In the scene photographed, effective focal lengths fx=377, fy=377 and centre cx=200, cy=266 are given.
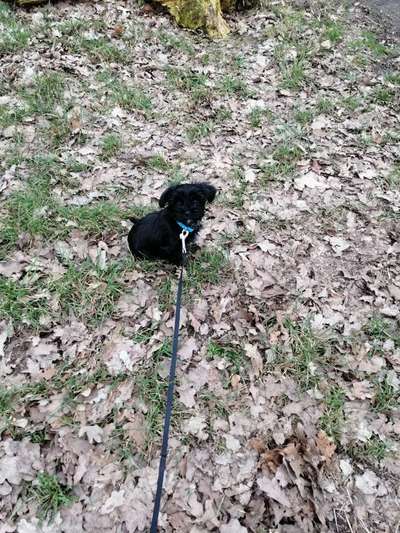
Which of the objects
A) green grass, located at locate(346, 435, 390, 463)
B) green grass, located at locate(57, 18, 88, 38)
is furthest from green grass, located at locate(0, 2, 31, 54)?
green grass, located at locate(346, 435, 390, 463)

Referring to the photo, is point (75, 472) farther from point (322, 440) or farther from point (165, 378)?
point (322, 440)

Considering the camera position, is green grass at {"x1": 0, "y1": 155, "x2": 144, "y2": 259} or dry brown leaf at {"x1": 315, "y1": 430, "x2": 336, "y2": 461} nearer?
dry brown leaf at {"x1": 315, "y1": 430, "x2": 336, "y2": 461}

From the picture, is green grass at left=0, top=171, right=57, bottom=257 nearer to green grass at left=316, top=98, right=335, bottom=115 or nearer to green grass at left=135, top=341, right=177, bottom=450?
green grass at left=135, top=341, right=177, bottom=450

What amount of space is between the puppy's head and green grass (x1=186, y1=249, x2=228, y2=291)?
30.0 inches

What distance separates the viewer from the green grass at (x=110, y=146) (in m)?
5.52

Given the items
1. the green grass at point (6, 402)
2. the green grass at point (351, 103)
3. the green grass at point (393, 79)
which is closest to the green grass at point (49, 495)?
the green grass at point (6, 402)

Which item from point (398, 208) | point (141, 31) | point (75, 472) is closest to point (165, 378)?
point (75, 472)

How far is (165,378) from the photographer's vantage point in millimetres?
3420

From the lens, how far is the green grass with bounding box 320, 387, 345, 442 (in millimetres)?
3137

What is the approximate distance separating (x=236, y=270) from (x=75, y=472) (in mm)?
2467

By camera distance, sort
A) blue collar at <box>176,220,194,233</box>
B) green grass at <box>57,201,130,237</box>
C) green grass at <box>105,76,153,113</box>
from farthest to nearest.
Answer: green grass at <box>105,76,153,113</box> < green grass at <box>57,201,130,237</box> < blue collar at <box>176,220,194,233</box>

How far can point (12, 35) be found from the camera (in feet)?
22.2

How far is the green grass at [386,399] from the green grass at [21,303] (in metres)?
3.22

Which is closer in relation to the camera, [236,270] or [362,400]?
[362,400]
